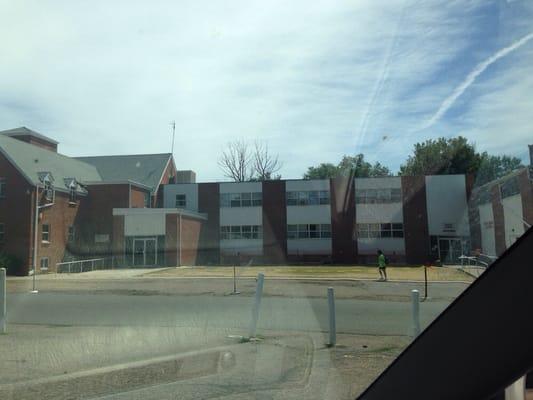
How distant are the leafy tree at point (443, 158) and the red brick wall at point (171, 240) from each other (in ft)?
84.6

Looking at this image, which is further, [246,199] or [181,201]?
[246,199]

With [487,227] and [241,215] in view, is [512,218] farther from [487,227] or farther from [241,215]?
[241,215]

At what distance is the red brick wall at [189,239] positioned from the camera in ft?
98.0

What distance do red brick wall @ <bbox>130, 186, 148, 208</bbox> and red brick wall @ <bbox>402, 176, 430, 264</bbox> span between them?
1898 centimetres

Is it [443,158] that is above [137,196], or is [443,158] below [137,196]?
below

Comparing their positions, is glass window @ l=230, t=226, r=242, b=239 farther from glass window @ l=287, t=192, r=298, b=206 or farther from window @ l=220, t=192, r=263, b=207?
glass window @ l=287, t=192, r=298, b=206

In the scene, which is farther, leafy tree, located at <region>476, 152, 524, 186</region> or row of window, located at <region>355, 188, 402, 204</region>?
row of window, located at <region>355, 188, 402, 204</region>

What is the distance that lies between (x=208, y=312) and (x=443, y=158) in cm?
864

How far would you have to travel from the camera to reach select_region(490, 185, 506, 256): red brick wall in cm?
290

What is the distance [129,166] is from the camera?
64.8 ft

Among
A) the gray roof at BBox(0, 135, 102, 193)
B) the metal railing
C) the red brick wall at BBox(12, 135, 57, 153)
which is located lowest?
the metal railing

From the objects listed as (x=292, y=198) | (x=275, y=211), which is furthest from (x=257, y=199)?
(x=292, y=198)

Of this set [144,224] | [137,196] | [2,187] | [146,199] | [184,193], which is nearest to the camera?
[2,187]

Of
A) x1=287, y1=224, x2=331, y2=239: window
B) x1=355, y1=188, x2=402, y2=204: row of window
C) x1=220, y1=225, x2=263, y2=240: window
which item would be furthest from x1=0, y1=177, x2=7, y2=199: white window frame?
x1=287, y1=224, x2=331, y2=239: window
